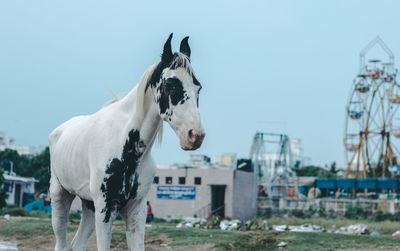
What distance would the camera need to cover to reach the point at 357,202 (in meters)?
39.9

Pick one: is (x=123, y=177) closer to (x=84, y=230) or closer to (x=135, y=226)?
(x=135, y=226)

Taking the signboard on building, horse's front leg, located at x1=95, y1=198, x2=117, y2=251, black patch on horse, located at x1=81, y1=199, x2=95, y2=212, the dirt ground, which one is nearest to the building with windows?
the signboard on building

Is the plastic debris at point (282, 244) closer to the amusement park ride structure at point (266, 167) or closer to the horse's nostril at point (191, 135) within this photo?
the horse's nostril at point (191, 135)

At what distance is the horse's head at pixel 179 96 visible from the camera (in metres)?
→ 3.46

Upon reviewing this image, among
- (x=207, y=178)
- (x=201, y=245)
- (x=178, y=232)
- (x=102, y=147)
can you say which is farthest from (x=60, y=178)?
(x=207, y=178)

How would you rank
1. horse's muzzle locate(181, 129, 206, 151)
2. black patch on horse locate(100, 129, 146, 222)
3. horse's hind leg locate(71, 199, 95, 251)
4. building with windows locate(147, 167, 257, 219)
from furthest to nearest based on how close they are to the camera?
building with windows locate(147, 167, 257, 219) → horse's hind leg locate(71, 199, 95, 251) → black patch on horse locate(100, 129, 146, 222) → horse's muzzle locate(181, 129, 206, 151)

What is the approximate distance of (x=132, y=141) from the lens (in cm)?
388

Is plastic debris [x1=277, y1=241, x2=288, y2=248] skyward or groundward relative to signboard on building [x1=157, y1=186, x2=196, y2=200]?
groundward

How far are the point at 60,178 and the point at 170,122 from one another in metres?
1.43

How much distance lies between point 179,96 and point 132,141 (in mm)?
552

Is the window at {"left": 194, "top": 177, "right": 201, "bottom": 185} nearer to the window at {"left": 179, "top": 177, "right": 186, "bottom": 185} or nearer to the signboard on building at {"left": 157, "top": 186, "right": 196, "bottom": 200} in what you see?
the signboard on building at {"left": 157, "top": 186, "right": 196, "bottom": 200}

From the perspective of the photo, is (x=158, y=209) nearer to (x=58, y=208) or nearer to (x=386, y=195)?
(x=386, y=195)

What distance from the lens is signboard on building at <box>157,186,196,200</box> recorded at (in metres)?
42.1

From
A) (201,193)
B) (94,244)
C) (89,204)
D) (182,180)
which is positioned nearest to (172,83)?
(89,204)
